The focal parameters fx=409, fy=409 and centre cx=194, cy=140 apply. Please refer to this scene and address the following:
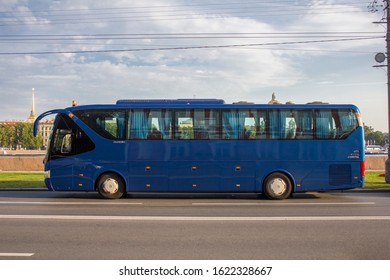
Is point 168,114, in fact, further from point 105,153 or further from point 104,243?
point 104,243

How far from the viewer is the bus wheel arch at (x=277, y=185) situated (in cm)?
1287

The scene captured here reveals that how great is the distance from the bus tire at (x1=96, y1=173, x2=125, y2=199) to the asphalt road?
0.56 meters

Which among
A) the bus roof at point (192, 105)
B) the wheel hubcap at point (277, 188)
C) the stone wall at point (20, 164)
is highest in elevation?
the bus roof at point (192, 105)

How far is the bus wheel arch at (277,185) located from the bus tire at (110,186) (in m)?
4.60

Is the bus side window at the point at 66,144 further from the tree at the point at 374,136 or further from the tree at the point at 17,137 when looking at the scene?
the tree at the point at 374,136

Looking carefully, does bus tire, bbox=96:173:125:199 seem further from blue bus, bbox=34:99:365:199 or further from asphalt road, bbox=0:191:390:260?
asphalt road, bbox=0:191:390:260

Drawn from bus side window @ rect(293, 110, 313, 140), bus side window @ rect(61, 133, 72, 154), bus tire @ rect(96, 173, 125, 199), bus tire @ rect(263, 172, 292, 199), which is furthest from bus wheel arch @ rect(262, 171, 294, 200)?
bus side window @ rect(61, 133, 72, 154)

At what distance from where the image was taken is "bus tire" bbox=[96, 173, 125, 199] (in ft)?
42.8

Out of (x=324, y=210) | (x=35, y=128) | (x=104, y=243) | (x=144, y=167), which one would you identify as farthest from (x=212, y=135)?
(x=104, y=243)

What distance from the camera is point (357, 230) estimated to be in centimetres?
769

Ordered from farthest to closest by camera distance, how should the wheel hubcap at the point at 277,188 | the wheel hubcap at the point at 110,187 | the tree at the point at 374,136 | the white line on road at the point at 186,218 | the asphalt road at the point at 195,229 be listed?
the tree at the point at 374,136, the wheel hubcap at the point at 110,187, the wheel hubcap at the point at 277,188, the white line on road at the point at 186,218, the asphalt road at the point at 195,229

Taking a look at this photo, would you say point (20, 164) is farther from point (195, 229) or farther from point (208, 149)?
point (195, 229)

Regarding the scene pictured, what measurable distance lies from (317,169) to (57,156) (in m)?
8.35

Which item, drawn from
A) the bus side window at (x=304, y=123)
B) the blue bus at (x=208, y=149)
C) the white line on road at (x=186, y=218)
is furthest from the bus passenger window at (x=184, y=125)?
→ the white line on road at (x=186, y=218)
